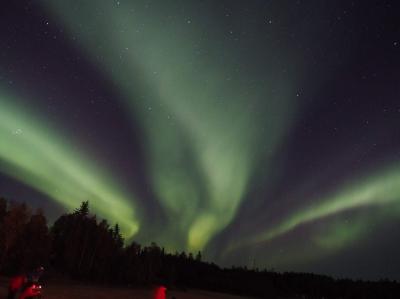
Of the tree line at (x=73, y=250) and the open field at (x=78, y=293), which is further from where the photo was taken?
the tree line at (x=73, y=250)

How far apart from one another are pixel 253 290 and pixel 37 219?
112012 millimetres

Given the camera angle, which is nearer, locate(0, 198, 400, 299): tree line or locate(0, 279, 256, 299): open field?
locate(0, 279, 256, 299): open field

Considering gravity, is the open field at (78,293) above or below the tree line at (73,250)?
below

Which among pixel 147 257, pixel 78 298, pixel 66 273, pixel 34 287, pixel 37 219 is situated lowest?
pixel 34 287

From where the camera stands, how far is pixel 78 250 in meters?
103

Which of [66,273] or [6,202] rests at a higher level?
[6,202]

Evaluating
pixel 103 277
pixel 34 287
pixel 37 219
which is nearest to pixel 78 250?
pixel 103 277

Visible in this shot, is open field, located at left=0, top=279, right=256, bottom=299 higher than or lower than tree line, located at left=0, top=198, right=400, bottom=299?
lower

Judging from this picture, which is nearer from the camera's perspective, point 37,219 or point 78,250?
point 37,219

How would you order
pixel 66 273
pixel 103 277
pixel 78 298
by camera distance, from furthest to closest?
1. pixel 103 277
2. pixel 66 273
3. pixel 78 298

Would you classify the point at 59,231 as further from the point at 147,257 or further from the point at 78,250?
the point at 147,257

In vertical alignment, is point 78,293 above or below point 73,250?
below

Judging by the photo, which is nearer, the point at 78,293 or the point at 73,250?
the point at 78,293


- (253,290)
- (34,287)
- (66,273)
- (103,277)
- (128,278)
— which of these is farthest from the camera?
(253,290)
